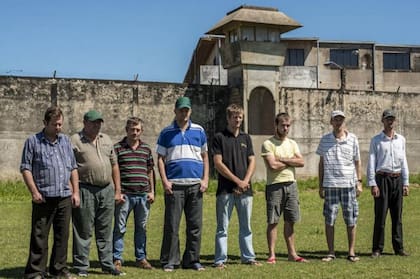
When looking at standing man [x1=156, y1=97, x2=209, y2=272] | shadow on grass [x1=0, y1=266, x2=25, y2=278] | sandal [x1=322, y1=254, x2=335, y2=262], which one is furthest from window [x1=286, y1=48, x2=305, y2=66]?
shadow on grass [x1=0, y1=266, x2=25, y2=278]

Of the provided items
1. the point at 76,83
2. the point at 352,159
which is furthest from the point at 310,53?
the point at 352,159

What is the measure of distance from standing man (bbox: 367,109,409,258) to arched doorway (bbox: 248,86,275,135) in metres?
15.3

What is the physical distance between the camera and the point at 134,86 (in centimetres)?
2522

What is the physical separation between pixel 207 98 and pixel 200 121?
2.87 ft

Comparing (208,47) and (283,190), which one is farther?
(208,47)

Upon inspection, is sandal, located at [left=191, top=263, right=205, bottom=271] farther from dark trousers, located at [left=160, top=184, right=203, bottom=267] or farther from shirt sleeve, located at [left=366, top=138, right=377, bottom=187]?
shirt sleeve, located at [left=366, top=138, right=377, bottom=187]

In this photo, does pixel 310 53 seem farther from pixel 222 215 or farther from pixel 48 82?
pixel 222 215

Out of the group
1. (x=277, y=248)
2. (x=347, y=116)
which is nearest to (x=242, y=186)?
(x=277, y=248)

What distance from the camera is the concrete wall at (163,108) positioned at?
78.0 feet

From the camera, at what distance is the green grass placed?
880 centimetres

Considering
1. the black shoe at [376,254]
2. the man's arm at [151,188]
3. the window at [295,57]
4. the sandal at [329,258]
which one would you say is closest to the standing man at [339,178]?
the sandal at [329,258]

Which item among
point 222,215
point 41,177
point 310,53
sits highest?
point 310,53

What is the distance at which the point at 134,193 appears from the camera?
9.37 metres

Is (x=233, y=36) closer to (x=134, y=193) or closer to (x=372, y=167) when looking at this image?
(x=372, y=167)
